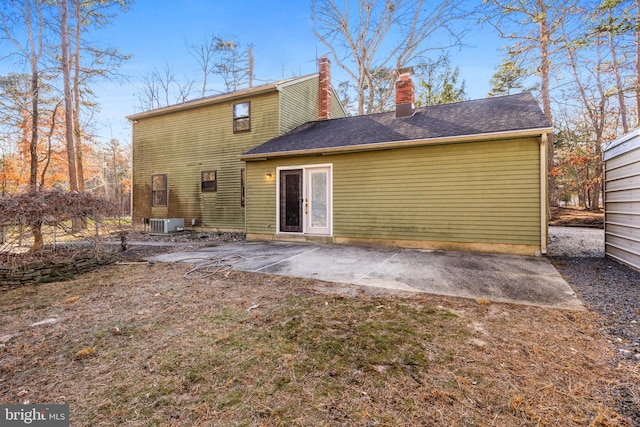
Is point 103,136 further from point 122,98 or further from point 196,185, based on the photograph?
point 196,185

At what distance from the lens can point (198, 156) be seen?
38.4ft

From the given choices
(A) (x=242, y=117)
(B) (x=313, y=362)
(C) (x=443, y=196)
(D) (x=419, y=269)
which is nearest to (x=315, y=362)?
(B) (x=313, y=362)

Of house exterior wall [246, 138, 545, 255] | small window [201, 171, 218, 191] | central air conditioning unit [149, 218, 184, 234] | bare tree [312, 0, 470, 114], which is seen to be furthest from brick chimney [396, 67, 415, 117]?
central air conditioning unit [149, 218, 184, 234]

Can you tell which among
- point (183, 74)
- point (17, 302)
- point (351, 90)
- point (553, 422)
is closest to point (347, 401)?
point (553, 422)

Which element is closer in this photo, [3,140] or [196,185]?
[196,185]

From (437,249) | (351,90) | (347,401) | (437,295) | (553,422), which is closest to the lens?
(553,422)

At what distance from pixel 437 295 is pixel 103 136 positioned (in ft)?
67.8

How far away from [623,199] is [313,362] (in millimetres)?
6328

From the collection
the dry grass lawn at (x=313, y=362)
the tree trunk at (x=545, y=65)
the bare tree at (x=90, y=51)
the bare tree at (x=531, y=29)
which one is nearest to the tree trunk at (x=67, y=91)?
the bare tree at (x=90, y=51)

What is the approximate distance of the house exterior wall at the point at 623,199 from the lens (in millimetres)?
4676

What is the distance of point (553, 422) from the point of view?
1.59 meters

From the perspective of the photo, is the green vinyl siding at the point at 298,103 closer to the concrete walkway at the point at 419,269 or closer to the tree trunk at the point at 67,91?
the concrete walkway at the point at 419,269

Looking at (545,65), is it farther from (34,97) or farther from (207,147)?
(34,97)

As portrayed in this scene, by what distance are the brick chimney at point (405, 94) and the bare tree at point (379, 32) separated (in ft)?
25.9
